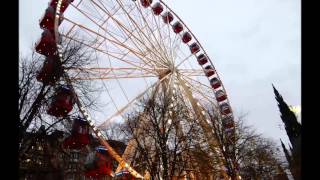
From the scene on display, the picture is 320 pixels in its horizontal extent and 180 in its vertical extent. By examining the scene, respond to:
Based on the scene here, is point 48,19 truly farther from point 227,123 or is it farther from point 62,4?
point 227,123

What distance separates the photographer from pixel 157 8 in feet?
78.1

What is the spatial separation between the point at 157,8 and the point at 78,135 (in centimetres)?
1141

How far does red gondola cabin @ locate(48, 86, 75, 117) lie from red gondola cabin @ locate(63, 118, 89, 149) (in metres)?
0.81

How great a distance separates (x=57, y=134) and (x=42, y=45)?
6.18m

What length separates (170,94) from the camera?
2012cm

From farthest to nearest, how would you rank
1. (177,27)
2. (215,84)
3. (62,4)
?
1. (215,84)
2. (177,27)
3. (62,4)

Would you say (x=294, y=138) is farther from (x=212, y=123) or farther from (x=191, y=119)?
(x=191, y=119)

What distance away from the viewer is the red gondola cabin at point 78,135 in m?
16.1

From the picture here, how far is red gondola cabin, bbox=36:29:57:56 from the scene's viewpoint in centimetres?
1719

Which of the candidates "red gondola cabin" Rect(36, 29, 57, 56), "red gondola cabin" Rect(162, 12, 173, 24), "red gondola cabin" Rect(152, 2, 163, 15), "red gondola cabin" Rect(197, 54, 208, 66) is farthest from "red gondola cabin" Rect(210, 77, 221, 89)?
"red gondola cabin" Rect(36, 29, 57, 56)

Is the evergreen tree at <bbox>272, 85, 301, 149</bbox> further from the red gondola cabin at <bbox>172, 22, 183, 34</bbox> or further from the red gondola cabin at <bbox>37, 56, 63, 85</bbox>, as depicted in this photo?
the red gondola cabin at <bbox>37, 56, 63, 85</bbox>

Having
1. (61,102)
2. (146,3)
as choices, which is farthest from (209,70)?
(61,102)
